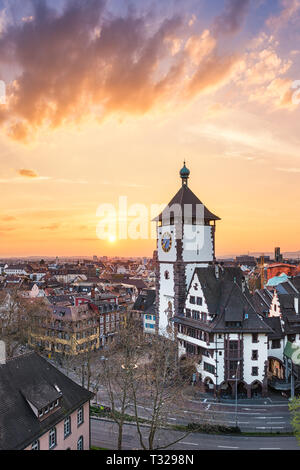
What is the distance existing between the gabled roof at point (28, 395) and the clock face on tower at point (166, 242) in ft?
111

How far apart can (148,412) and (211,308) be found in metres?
17.5

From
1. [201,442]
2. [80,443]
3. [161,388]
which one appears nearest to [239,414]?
[201,442]

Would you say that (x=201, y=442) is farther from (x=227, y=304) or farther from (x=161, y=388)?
(x=227, y=304)

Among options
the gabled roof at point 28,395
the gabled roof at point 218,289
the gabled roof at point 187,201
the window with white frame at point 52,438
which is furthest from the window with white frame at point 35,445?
the gabled roof at point 187,201

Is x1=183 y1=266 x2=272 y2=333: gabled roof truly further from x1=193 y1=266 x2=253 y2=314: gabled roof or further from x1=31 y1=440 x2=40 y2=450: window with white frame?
x1=31 y1=440 x2=40 y2=450: window with white frame

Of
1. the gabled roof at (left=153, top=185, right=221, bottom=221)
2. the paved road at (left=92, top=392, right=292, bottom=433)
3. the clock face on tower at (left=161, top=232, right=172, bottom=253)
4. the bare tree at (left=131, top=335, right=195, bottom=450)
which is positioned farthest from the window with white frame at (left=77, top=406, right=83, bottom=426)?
the gabled roof at (left=153, top=185, right=221, bottom=221)

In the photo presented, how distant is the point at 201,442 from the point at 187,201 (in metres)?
39.3

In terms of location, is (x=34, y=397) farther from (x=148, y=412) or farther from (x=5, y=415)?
(x=148, y=412)

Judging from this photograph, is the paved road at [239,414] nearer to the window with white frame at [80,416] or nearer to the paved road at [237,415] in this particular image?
the paved road at [237,415]

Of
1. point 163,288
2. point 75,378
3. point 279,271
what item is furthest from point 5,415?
point 279,271

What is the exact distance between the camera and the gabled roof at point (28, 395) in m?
26.4

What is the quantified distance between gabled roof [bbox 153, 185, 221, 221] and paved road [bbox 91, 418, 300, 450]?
119ft

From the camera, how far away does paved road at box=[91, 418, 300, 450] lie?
3806 centimetres

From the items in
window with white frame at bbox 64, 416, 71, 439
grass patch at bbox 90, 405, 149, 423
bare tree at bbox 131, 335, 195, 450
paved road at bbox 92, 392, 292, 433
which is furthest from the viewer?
grass patch at bbox 90, 405, 149, 423
